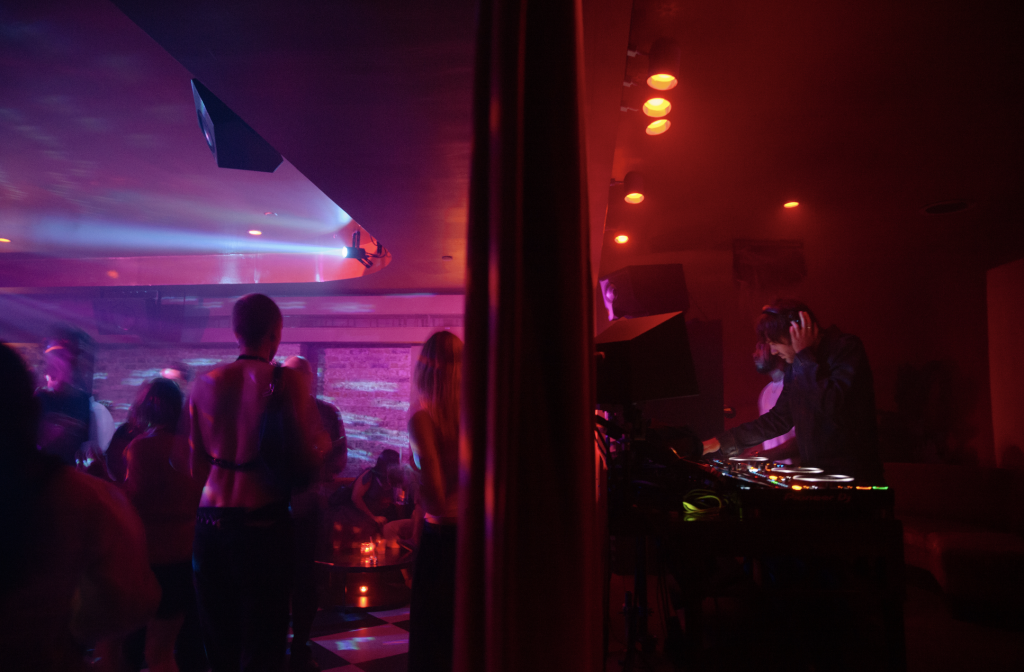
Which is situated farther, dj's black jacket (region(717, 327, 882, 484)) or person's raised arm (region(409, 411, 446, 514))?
dj's black jacket (region(717, 327, 882, 484))

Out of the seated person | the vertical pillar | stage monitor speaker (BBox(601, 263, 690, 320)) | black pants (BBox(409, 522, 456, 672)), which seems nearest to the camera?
the vertical pillar

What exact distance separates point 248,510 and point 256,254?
5.36 m

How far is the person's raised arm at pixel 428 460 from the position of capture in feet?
5.20

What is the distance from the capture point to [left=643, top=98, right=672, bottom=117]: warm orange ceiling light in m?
2.55

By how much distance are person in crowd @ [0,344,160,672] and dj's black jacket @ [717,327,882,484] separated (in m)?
2.60

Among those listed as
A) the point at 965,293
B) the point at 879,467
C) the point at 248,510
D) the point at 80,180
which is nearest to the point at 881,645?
the point at 879,467

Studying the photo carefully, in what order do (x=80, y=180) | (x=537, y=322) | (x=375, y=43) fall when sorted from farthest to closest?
(x=80, y=180), (x=375, y=43), (x=537, y=322)

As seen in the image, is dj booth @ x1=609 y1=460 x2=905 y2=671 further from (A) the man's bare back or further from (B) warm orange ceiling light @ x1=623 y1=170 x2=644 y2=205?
(B) warm orange ceiling light @ x1=623 y1=170 x2=644 y2=205

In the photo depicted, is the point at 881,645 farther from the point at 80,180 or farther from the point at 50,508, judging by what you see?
the point at 80,180

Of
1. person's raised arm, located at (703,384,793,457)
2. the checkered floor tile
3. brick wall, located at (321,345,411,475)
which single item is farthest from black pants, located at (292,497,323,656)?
brick wall, located at (321,345,411,475)

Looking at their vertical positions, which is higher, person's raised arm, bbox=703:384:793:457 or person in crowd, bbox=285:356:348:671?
person's raised arm, bbox=703:384:793:457

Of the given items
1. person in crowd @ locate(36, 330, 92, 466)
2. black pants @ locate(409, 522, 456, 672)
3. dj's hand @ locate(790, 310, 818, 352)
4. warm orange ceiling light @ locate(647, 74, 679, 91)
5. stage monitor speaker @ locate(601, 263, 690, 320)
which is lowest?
black pants @ locate(409, 522, 456, 672)

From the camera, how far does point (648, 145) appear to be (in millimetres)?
3219

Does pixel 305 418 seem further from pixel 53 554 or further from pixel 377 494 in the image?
pixel 377 494
